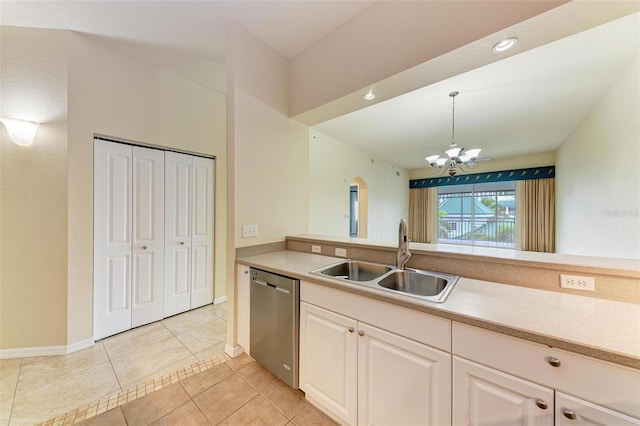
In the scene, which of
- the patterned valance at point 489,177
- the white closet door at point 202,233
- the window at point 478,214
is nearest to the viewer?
the white closet door at point 202,233

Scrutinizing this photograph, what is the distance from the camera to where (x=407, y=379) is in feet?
3.60

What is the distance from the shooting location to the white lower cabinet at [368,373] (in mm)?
1030

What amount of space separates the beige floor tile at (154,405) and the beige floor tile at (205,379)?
0.04m

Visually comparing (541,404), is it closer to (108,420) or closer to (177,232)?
(108,420)

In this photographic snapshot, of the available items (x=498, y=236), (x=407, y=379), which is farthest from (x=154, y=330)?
(x=498, y=236)

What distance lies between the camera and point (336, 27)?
2.05 meters

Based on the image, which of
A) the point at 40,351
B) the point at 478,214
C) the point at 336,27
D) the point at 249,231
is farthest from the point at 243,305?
the point at 478,214

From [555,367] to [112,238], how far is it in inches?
130

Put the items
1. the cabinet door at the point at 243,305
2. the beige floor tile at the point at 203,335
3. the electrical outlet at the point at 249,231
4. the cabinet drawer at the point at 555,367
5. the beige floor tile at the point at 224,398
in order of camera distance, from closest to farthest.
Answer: the cabinet drawer at the point at 555,367 < the beige floor tile at the point at 224,398 < the cabinet door at the point at 243,305 < the electrical outlet at the point at 249,231 < the beige floor tile at the point at 203,335

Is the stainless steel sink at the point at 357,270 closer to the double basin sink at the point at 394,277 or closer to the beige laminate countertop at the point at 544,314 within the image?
the double basin sink at the point at 394,277

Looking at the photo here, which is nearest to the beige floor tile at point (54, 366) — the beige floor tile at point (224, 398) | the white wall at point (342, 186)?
the beige floor tile at point (224, 398)

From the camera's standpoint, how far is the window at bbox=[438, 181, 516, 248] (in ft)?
22.7

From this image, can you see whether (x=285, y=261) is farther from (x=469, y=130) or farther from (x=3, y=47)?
(x=469, y=130)

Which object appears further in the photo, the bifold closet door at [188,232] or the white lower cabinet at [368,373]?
the bifold closet door at [188,232]
